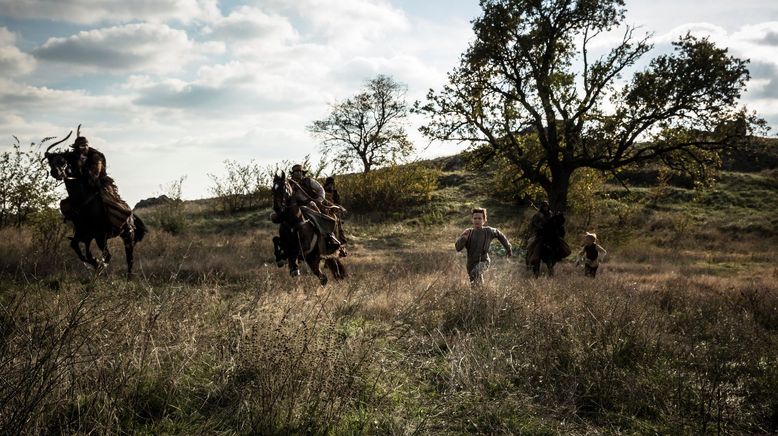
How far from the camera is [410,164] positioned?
114 feet

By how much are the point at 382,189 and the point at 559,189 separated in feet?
41.7

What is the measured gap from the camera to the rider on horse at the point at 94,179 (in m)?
10.4

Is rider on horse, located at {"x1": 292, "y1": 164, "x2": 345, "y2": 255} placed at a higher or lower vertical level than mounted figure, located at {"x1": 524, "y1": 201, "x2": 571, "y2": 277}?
higher

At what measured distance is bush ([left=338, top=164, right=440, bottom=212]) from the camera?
105 feet

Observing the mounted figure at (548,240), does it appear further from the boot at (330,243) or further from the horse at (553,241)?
the boot at (330,243)

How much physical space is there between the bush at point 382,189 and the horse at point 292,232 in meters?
20.8

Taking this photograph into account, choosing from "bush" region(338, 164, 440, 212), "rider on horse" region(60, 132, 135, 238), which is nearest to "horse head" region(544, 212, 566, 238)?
"rider on horse" region(60, 132, 135, 238)

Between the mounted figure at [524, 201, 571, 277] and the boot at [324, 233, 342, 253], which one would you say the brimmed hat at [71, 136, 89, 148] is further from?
the mounted figure at [524, 201, 571, 277]

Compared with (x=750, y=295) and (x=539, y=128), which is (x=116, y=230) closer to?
(x=750, y=295)

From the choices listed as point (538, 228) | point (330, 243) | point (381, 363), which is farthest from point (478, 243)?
point (381, 363)

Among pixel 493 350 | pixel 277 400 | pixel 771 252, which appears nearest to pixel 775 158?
pixel 771 252

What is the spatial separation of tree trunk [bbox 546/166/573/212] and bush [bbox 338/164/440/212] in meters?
11.9

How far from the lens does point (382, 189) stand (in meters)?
32.0

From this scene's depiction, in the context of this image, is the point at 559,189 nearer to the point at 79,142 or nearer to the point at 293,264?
the point at 293,264
